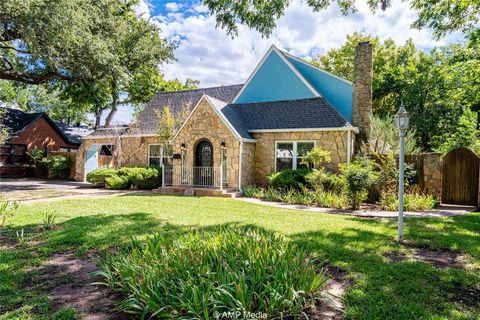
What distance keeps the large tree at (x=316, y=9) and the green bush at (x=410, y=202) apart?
5767 mm

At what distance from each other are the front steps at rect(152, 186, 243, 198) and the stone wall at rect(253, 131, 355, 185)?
221 cm

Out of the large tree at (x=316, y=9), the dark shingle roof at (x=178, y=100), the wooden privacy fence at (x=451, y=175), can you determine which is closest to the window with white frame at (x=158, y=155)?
the dark shingle roof at (x=178, y=100)

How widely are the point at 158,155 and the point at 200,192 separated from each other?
6007mm

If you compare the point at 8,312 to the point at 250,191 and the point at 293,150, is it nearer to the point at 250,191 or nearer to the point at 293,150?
the point at 250,191

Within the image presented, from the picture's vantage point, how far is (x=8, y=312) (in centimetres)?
314

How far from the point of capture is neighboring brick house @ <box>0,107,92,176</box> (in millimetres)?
23031

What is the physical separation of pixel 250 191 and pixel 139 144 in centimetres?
934

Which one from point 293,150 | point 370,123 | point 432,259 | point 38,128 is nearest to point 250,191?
point 293,150

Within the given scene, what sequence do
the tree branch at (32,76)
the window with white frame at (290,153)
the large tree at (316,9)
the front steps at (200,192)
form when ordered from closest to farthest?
the large tree at (316,9) → the front steps at (200,192) → the window with white frame at (290,153) → the tree branch at (32,76)

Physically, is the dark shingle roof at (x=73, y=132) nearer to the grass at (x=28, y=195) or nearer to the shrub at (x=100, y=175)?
the shrub at (x=100, y=175)

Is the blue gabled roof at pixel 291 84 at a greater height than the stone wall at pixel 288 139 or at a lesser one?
Answer: greater

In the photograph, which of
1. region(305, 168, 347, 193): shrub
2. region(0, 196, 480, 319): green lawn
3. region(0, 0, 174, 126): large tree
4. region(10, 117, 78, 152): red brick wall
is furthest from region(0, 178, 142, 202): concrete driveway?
region(10, 117, 78, 152): red brick wall

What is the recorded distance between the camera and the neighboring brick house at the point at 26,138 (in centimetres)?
2303

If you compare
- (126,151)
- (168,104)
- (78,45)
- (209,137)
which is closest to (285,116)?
(209,137)
